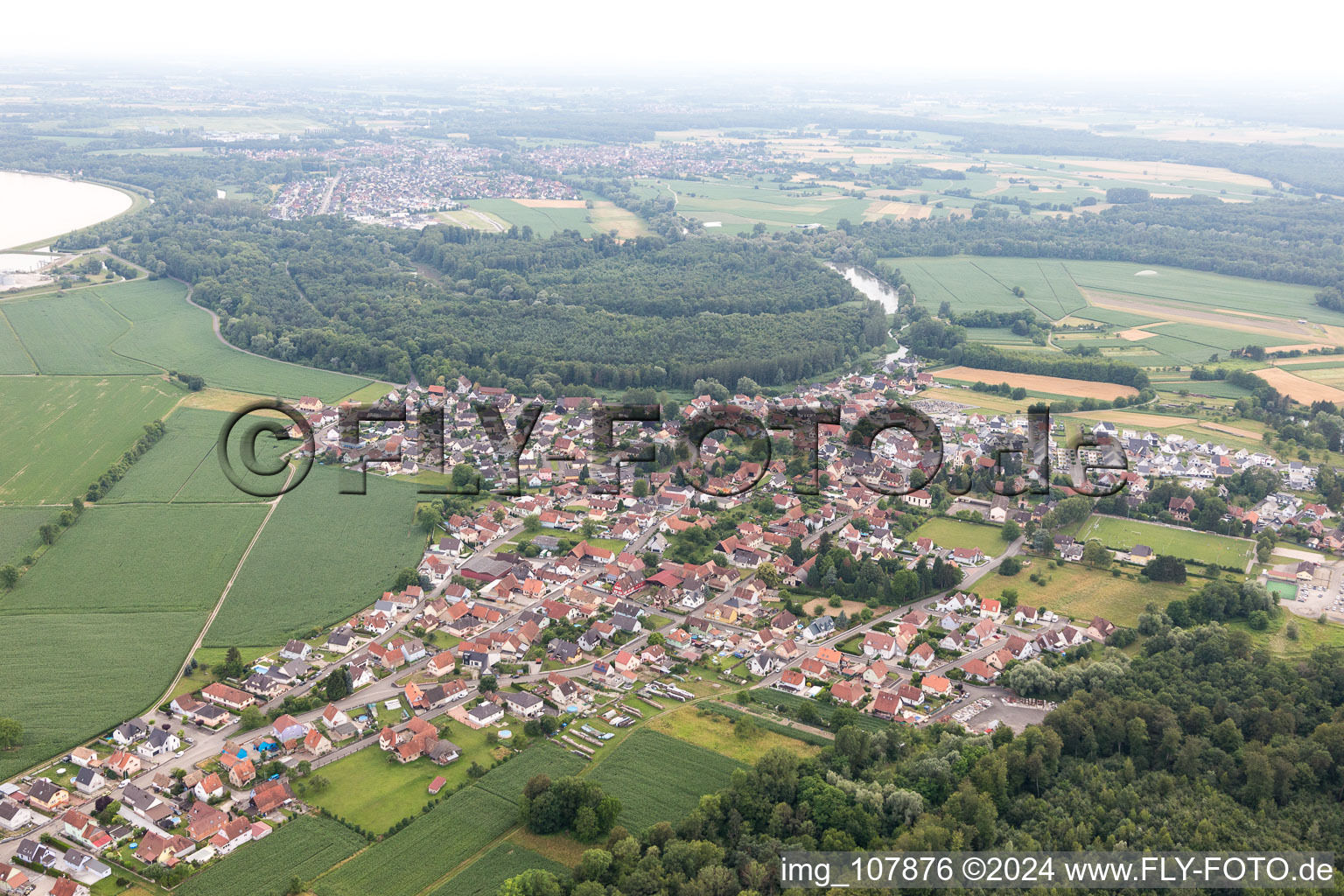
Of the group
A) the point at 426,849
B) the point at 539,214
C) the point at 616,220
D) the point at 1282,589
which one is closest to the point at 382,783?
the point at 426,849

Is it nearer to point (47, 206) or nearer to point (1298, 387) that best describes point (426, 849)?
point (1298, 387)

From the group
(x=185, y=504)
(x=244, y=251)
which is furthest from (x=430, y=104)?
(x=185, y=504)

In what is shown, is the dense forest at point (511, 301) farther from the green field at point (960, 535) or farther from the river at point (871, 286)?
the green field at point (960, 535)

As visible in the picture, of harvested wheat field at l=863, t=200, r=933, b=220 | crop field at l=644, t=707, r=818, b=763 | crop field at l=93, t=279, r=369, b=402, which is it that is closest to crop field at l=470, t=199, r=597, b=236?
harvested wheat field at l=863, t=200, r=933, b=220

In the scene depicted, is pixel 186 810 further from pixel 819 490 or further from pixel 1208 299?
pixel 1208 299

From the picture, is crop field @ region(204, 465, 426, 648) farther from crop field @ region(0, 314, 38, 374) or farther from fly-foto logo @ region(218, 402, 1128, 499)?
crop field @ region(0, 314, 38, 374)

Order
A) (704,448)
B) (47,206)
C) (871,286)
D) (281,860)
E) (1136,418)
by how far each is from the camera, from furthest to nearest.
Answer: (47,206)
(871,286)
(1136,418)
(704,448)
(281,860)

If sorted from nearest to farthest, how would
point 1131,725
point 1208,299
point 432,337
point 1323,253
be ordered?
1. point 1131,725
2. point 432,337
3. point 1208,299
4. point 1323,253
